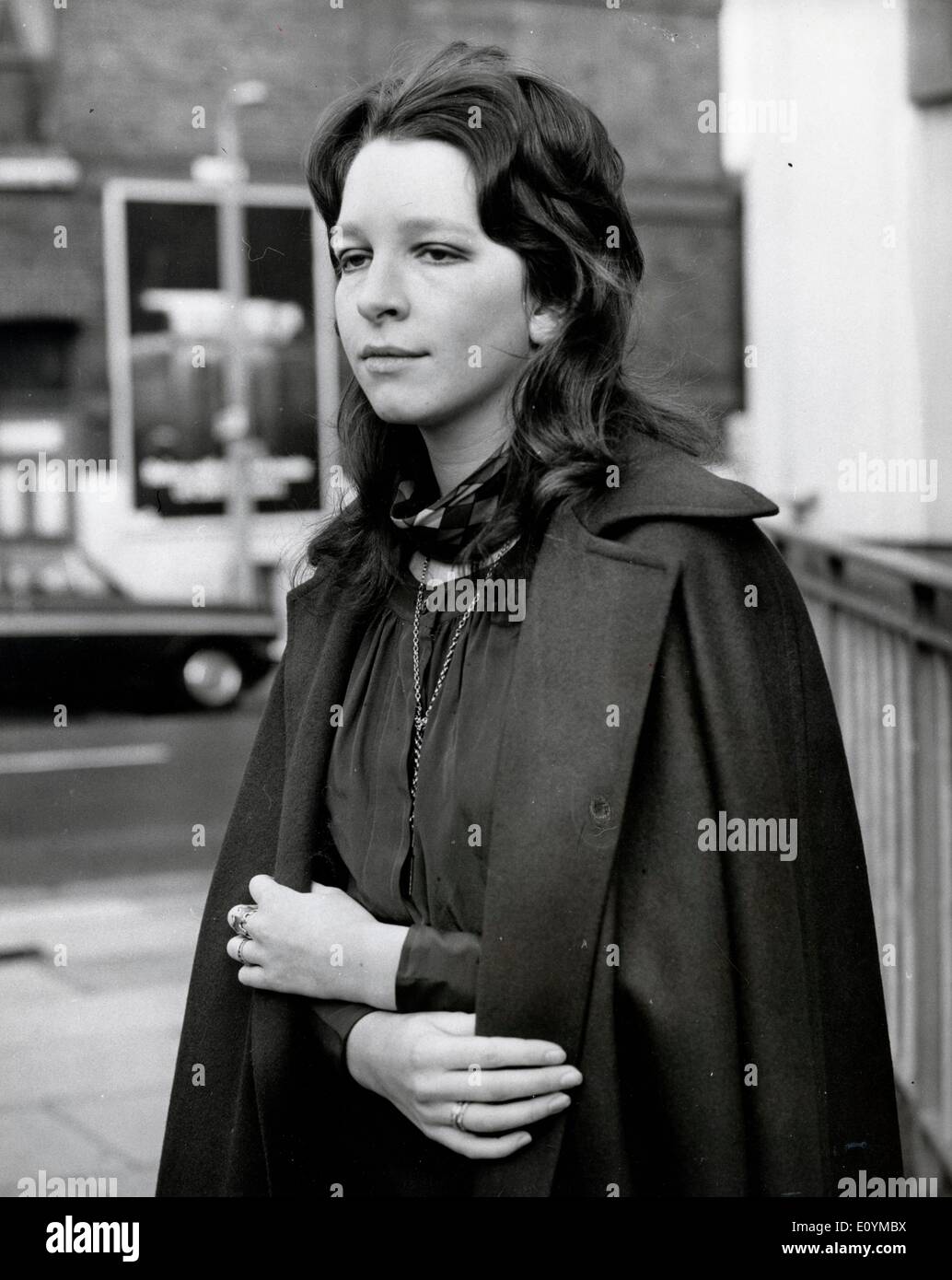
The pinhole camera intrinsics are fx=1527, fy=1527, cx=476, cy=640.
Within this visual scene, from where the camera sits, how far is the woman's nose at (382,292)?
1624 millimetres

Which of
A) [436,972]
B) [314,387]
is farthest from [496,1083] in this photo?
[314,387]

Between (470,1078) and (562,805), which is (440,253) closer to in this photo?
(562,805)

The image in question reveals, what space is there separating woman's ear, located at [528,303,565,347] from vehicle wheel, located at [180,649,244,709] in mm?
1142

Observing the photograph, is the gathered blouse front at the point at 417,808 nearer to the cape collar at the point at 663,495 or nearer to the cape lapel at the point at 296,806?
the cape lapel at the point at 296,806

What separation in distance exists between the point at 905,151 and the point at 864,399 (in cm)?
47

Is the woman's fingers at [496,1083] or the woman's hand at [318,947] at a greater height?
the woman's hand at [318,947]

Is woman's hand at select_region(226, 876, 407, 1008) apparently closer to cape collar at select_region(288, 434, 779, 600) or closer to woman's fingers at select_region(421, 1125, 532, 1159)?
woman's fingers at select_region(421, 1125, 532, 1159)

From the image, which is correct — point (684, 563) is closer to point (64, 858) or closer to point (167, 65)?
point (167, 65)

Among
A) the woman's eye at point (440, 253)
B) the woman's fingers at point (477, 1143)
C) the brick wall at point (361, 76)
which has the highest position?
the brick wall at point (361, 76)

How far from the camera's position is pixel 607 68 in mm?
3500

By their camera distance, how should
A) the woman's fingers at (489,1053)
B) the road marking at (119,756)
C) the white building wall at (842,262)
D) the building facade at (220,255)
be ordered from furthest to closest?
the road marking at (119,756), the building facade at (220,255), the white building wall at (842,262), the woman's fingers at (489,1053)

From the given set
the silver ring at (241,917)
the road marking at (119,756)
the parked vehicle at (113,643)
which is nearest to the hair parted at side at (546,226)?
the silver ring at (241,917)

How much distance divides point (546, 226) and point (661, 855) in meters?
0.68

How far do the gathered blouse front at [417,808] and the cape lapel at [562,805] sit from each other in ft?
0.13
